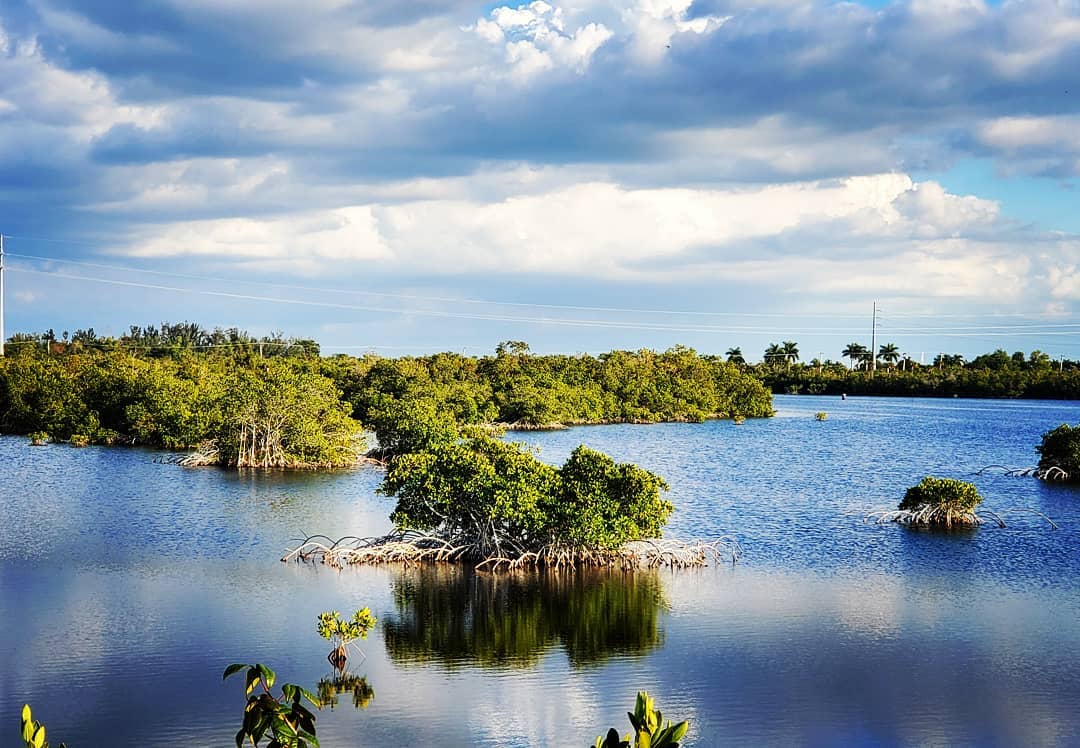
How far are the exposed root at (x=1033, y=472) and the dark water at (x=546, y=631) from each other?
8444 millimetres

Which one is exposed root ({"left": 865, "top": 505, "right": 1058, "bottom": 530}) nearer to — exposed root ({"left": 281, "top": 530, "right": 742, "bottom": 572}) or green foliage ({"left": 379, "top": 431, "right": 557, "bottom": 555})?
exposed root ({"left": 281, "top": 530, "right": 742, "bottom": 572})

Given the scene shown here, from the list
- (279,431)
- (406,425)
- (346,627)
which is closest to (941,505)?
(346,627)

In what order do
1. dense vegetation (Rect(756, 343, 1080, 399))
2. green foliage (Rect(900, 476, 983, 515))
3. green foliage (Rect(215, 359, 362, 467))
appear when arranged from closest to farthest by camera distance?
green foliage (Rect(900, 476, 983, 515)), green foliage (Rect(215, 359, 362, 467)), dense vegetation (Rect(756, 343, 1080, 399))

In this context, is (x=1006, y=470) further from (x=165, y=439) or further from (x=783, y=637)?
(x=165, y=439)

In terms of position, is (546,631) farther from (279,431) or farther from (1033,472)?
(1033,472)

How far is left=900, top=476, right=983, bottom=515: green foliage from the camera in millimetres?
28125

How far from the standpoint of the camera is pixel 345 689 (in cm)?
1405

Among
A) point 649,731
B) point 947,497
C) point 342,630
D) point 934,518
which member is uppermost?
point 649,731

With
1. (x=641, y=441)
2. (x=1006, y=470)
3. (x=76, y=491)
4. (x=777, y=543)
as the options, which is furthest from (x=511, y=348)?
(x=777, y=543)

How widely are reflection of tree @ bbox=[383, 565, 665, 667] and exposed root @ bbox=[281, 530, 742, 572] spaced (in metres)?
0.38

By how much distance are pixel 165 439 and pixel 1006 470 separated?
119 feet

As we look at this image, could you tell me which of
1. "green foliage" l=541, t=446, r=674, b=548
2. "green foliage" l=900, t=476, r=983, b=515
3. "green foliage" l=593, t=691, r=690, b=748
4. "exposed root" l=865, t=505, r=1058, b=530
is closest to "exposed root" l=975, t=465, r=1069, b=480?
"exposed root" l=865, t=505, r=1058, b=530

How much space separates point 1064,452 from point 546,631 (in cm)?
2974

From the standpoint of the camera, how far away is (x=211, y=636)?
54.0ft
